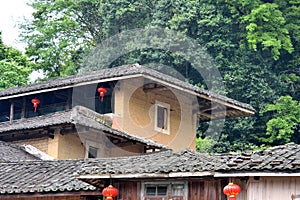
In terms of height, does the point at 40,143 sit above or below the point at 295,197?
above

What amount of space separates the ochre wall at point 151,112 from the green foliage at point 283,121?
8104mm

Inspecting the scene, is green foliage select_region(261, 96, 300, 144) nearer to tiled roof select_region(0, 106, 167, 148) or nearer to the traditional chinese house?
the traditional chinese house

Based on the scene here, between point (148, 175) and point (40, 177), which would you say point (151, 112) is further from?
point (148, 175)

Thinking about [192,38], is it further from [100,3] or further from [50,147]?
[50,147]

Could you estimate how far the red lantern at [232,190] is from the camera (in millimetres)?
13852

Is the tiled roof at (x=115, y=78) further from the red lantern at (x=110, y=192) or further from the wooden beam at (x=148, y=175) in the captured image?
the wooden beam at (x=148, y=175)

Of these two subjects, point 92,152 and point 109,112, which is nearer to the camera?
point 92,152

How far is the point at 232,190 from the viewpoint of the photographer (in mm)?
13844

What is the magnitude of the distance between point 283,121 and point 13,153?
53.0 feet

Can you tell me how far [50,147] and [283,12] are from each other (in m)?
19.8

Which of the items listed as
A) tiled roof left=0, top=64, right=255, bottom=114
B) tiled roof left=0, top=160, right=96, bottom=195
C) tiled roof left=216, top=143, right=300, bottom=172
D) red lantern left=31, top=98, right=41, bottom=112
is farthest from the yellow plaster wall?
tiled roof left=216, top=143, right=300, bottom=172

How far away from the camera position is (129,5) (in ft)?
131

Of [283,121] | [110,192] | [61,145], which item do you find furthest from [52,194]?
[283,121]

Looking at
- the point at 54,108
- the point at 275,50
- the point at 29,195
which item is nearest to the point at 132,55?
the point at 275,50
